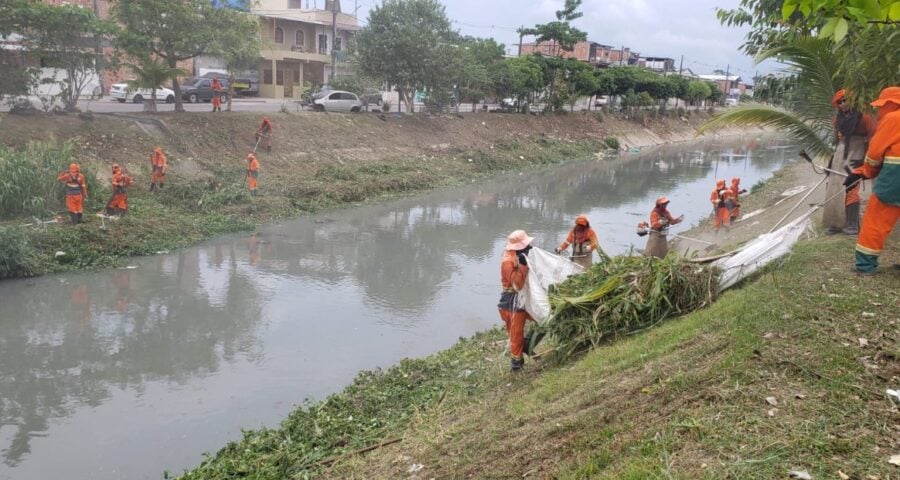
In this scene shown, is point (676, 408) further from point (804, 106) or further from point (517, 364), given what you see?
point (804, 106)

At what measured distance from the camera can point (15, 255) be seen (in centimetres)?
1213

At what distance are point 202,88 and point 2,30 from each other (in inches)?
565

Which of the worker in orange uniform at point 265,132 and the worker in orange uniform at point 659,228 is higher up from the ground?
the worker in orange uniform at point 265,132

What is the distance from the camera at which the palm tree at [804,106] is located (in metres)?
7.96

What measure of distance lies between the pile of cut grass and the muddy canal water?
10.3 feet

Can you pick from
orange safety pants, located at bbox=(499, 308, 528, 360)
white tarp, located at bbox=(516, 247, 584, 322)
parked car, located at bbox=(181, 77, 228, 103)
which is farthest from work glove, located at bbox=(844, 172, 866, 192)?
parked car, located at bbox=(181, 77, 228, 103)

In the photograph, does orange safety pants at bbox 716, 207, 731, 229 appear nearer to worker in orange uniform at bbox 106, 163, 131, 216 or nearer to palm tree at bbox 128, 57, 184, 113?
worker in orange uniform at bbox 106, 163, 131, 216

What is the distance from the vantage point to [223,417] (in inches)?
297

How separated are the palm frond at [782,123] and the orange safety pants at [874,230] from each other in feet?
8.37

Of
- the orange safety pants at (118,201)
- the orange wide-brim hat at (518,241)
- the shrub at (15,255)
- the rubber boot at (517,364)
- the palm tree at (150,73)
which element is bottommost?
the shrub at (15,255)

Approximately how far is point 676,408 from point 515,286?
2.66m

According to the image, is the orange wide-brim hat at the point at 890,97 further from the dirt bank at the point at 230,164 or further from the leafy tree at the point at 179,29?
the leafy tree at the point at 179,29

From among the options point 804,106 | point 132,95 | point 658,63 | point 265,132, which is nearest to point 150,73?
point 265,132

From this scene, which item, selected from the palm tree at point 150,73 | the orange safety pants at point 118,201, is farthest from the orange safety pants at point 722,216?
the palm tree at point 150,73
